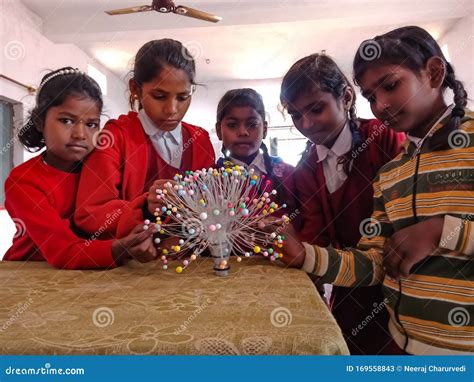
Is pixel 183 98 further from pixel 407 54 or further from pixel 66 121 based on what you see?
pixel 407 54

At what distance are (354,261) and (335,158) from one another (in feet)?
1.14

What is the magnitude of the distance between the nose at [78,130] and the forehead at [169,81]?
0.20 meters

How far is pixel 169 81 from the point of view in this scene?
40.5 inches

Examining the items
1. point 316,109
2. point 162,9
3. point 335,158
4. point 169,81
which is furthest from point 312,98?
point 162,9

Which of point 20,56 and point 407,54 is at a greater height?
point 20,56

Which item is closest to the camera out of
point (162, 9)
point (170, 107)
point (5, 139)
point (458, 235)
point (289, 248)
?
point (458, 235)

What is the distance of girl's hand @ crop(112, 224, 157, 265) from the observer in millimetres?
771

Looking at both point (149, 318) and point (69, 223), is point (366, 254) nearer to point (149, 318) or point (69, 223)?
point (149, 318)

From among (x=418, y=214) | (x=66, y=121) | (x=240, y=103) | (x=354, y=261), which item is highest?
(x=240, y=103)

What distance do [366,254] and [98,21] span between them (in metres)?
3.88

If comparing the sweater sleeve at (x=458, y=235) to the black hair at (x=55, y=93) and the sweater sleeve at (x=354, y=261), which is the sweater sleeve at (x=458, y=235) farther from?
the black hair at (x=55, y=93)

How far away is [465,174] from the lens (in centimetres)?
70

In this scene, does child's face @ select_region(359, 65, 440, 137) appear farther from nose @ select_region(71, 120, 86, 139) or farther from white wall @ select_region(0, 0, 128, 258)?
white wall @ select_region(0, 0, 128, 258)

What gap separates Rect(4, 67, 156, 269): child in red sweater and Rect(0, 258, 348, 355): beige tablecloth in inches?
3.0
